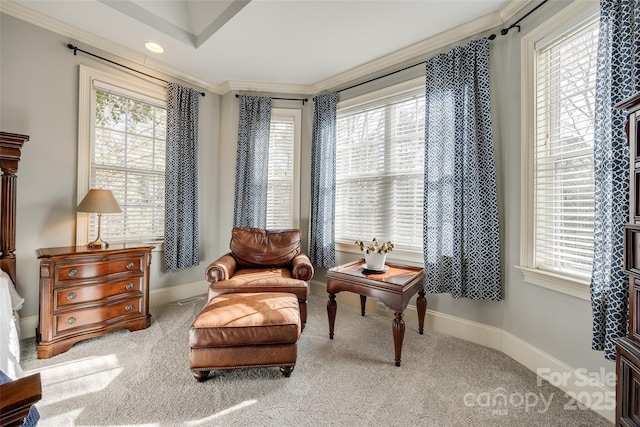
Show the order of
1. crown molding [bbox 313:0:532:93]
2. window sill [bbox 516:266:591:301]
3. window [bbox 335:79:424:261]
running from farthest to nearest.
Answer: window [bbox 335:79:424:261]
crown molding [bbox 313:0:532:93]
window sill [bbox 516:266:591:301]

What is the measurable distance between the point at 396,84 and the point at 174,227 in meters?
2.87

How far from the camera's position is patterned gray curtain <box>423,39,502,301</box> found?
2.06 meters

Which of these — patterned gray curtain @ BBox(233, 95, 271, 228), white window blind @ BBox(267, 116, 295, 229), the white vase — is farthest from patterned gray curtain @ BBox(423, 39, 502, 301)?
patterned gray curtain @ BBox(233, 95, 271, 228)

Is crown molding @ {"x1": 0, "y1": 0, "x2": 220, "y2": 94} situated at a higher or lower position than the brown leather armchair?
higher

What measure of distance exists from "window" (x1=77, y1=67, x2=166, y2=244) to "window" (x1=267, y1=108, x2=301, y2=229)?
126 cm

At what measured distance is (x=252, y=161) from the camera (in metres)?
3.30

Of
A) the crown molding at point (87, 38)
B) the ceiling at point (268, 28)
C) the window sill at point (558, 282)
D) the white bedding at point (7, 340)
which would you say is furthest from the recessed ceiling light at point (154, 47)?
the window sill at point (558, 282)

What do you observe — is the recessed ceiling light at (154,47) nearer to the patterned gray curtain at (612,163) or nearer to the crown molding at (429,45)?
the crown molding at (429,45)

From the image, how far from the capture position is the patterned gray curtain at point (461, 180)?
206 centimetres

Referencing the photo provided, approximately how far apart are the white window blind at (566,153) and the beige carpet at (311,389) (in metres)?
0.83

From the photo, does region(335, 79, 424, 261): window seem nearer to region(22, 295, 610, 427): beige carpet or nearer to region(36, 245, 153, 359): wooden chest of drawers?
region(22, 295, 610, 427): beige carpet

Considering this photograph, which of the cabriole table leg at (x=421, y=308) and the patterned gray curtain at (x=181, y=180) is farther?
the patterned gray curtain at (x=181, y=180)

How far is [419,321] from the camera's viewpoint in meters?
2.34

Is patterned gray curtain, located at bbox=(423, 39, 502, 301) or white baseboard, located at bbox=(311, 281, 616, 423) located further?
patterned gray curtain, located at bbox=(423, 39, 502, 301)
